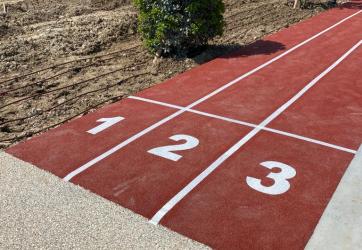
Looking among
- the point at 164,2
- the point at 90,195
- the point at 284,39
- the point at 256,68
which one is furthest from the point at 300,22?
the point at 90,195

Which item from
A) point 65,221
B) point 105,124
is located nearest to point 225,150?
point 105,124

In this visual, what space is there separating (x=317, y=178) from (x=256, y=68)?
294 inches

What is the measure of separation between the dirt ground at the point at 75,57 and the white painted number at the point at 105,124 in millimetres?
947

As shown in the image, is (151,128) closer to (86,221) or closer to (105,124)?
(105,124)

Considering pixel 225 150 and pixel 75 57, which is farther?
pixel 75 57

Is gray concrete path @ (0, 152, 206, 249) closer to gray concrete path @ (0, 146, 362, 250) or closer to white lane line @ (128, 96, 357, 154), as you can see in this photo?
gray concrete path @ (0, 146, 362, 250)

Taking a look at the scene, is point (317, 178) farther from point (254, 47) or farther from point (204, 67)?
point (254, 47)

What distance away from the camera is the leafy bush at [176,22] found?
48.0 feet

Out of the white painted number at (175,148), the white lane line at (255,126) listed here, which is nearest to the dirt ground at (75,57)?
the white lane line at (255,126)

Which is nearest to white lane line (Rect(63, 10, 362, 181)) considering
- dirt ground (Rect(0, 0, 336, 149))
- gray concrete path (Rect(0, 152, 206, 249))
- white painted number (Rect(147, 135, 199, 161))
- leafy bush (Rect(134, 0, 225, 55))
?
gray concrete path (Rect(0, 152, 206, 249))

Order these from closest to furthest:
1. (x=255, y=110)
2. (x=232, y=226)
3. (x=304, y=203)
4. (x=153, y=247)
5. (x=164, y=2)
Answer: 1. (x=153, y=247)
2. (x=232, y=226)
3. (x=304, y=203)
4. (x=255, y=110)
5. (x=164, y=2)

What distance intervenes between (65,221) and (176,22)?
9.55m

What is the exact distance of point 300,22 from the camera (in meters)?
22.3

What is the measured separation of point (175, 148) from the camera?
31.2 feet
